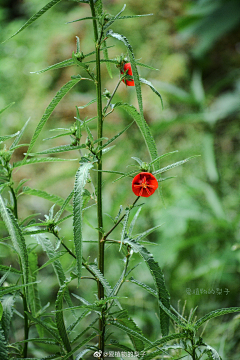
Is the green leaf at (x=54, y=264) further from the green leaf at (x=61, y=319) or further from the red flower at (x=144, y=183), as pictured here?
the red flower at (x=144, y=183)

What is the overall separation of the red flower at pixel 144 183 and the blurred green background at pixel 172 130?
7 centimetres

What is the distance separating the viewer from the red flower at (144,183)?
1.15ft

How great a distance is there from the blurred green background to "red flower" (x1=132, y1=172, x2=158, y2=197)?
7cm

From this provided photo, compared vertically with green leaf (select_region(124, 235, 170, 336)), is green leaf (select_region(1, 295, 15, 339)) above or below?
below

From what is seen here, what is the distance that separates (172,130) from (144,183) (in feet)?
5.08

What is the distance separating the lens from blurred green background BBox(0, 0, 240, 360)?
1080 millimetres

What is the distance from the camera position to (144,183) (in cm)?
35

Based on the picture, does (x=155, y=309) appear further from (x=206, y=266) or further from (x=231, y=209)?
(x=231, y=209)

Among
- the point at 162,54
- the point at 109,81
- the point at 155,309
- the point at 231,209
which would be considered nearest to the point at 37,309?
the point at 155,309

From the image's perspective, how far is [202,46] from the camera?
202 cm

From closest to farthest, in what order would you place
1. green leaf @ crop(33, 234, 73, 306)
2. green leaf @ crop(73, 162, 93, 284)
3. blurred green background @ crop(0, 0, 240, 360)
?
green leaf @ crop(73, 162, 93, 284), green leaf @ crop(33, 234, 73, 306), blurred green background @ crop(0, 0, 240, 360)

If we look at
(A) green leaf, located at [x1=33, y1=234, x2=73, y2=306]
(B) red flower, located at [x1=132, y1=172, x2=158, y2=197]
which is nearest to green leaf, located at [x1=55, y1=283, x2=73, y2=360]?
(A) green leaf, located at [x1=33, y1=234, x2=73, y2=306]

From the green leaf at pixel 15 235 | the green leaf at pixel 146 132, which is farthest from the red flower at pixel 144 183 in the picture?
the green leaf at pixel 15 235

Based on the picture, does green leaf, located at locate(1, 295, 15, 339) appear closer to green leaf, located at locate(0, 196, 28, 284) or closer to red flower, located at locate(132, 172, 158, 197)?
green leaf, located at locate(0, 196, 28, 284)
